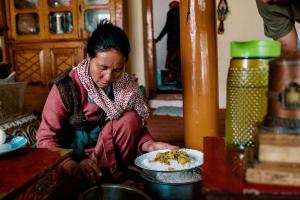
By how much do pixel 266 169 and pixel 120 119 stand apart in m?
1.16

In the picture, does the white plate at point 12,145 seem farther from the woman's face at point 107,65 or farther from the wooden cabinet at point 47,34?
the wooden cabinet at point 47,34

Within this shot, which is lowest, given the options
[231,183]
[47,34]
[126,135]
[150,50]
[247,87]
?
[126,135]

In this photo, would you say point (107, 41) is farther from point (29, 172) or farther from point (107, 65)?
point (29, 172)

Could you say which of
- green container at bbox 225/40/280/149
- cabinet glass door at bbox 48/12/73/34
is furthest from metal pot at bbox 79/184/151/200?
cabinet glass door at bbox 48/12/73/34

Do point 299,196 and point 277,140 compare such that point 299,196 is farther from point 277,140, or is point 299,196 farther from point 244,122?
point 244,122

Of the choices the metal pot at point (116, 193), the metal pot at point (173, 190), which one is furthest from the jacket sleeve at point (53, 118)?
the metal pot at point (173, 190)

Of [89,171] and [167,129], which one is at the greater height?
[89,171]

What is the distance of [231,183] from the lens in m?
0.62

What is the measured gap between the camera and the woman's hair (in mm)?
1481

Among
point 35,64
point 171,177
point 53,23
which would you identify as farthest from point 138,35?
point 171,177

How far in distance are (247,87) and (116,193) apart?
0.69 meters

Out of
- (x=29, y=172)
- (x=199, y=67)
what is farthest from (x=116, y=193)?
(x=199, y=67)

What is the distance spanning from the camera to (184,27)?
167 centimetres

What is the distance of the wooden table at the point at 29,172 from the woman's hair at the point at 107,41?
54 centimetres
